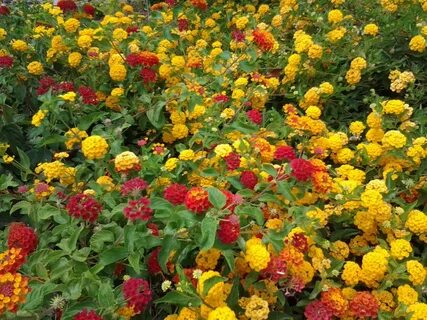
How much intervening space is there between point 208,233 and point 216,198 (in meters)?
0.12

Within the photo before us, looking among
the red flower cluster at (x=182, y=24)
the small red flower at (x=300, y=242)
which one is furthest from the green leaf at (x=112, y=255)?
the red flower cluster at (x=182, y=24)

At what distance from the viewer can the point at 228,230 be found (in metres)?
1.63

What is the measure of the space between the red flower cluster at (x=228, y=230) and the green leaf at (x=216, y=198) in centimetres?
5

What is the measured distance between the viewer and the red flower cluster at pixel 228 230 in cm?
163

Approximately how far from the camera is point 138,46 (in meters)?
3.13

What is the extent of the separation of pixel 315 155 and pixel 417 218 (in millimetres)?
525

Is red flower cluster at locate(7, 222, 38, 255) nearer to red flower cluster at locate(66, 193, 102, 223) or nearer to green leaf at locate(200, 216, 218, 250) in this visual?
red flower cluster at locate(66, 193, 102, 223)

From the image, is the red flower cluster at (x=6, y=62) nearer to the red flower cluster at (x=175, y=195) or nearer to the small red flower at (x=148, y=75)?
the small red flower at (x=148, y=75)

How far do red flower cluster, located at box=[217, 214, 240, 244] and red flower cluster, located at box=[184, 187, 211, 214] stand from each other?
0.07m

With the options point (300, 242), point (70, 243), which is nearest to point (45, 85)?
point (70, 243)

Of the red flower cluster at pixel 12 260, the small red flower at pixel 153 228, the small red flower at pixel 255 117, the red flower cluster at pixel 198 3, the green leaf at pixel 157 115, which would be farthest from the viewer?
the red flower cluster at pixel 198 3

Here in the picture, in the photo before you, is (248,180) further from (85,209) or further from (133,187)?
(85,209)

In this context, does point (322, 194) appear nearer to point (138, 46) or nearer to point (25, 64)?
point (138, 46)

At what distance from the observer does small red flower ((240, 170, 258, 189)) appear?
1.96 meters
